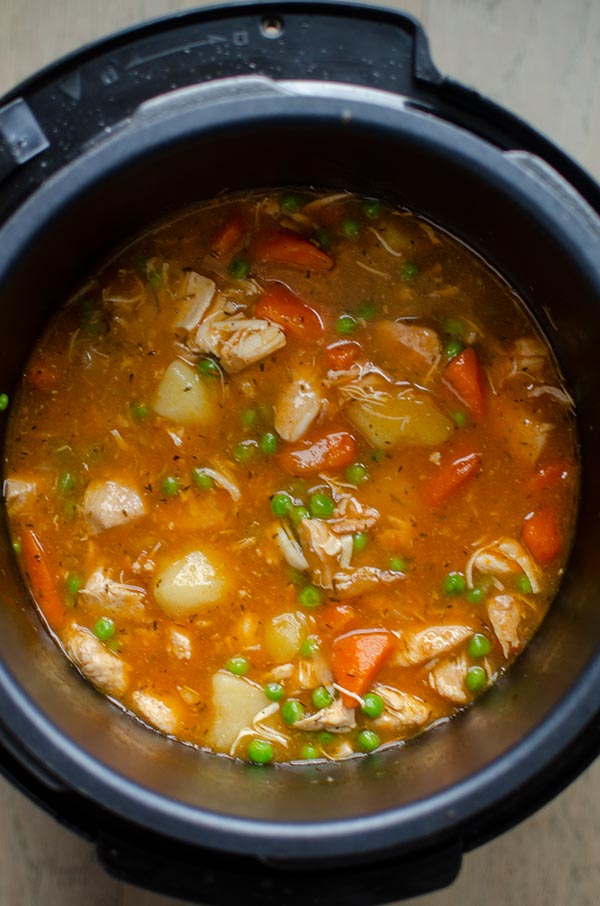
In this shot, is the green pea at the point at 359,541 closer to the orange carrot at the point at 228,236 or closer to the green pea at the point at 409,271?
the green pea at the point at 409,271

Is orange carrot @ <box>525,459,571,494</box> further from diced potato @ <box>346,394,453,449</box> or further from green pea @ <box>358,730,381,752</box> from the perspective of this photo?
green pea @ <box>358,730,381,752</box>

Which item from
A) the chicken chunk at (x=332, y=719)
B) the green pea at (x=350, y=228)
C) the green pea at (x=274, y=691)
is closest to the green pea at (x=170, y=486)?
the green pea at (x=274, y=691)

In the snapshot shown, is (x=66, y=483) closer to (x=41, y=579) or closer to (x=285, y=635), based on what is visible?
(x=41, y=579)

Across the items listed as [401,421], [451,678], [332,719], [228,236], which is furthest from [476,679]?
[228,236]

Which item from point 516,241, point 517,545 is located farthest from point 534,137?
point 517,545

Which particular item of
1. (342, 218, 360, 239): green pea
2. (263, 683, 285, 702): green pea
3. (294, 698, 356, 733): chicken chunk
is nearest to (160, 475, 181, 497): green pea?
(263, 683, 285, 702): green pea
